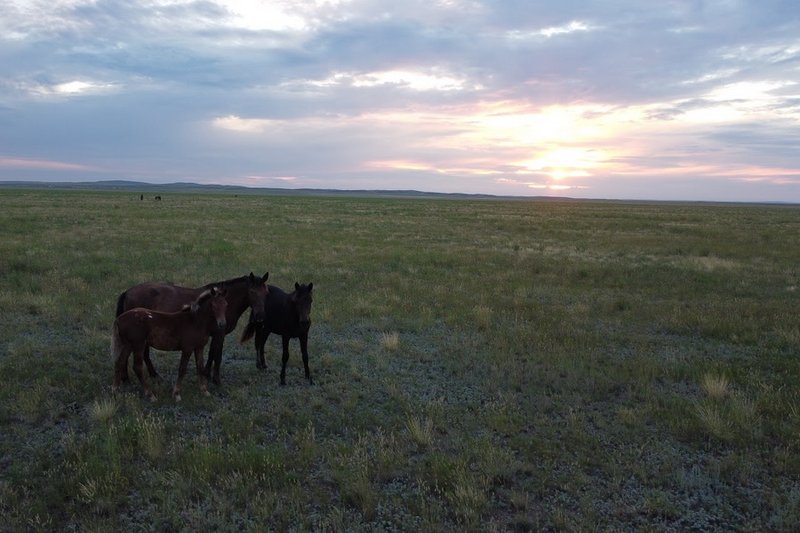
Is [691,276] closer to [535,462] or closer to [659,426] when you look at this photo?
[659,426]

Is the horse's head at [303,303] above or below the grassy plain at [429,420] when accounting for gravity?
above

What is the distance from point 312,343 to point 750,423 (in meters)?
7.01

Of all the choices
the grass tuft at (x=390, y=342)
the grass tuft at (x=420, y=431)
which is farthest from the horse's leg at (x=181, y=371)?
the grass tuft at (x=390, y=342)

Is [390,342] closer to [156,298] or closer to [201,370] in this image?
[201,370]

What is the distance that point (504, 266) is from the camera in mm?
20406

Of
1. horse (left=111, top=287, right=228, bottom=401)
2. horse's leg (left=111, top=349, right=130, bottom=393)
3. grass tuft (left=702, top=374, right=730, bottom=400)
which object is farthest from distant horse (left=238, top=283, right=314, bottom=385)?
grass tuft (left=702, top=374, right=730, bottom=400)

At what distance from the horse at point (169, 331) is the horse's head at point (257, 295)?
1.62 feet

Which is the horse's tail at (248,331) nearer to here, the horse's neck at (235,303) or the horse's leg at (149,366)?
the horse's neck at (235,303)

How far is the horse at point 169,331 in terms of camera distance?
681cm

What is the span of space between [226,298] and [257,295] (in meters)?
0.50

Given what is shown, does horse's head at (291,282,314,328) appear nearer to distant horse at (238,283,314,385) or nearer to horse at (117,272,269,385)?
distant horse at (238,283,314,385)

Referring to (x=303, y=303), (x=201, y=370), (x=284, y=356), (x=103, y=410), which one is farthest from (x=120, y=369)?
(x=303, y=303)

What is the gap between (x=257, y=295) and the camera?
762cm

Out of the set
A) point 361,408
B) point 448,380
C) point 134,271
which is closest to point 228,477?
point 361,408
